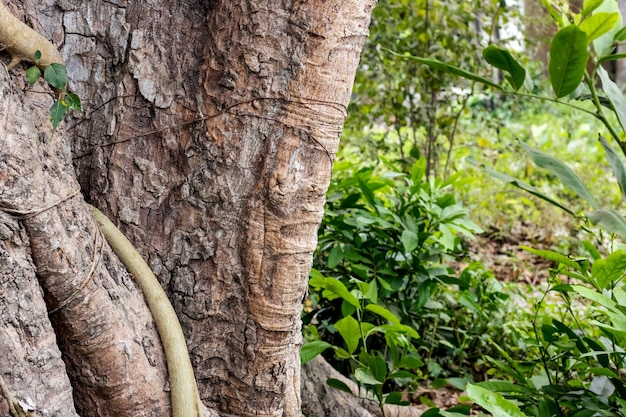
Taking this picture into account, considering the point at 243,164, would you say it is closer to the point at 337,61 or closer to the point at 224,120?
the point at 224,120

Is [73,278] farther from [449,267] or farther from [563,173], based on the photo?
[449,267]

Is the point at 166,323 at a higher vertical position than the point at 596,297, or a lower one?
lower

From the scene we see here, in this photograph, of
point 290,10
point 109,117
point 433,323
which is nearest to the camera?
point 290,10

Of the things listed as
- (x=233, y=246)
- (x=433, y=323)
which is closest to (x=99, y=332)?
(x=233, y=246)

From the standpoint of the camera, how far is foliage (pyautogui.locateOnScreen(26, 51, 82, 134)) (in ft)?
4.84

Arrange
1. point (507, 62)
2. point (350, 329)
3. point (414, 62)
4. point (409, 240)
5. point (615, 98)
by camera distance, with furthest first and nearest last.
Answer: point (414, 62) → point (409, 240) → point (350, 329) → point (615, 98) → point (507, 62)

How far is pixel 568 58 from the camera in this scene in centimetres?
177

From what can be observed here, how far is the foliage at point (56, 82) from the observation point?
1.48 m

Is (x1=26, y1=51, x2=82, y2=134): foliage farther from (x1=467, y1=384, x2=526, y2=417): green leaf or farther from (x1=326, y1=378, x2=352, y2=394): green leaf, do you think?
(x1=326, y1=378, x2=352, y2=394): green leaf

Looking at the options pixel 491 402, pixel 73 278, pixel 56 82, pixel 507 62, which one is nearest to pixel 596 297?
pixel 491 402

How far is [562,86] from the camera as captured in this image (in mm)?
1832

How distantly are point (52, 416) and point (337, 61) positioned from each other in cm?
97

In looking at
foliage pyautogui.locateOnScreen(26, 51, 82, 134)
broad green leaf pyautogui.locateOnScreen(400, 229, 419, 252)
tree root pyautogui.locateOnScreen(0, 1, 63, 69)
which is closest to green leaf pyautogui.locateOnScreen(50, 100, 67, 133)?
foliage pyautogui.locateOnScreen(26, 51, 82, 134)

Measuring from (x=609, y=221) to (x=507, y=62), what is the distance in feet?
1.57
